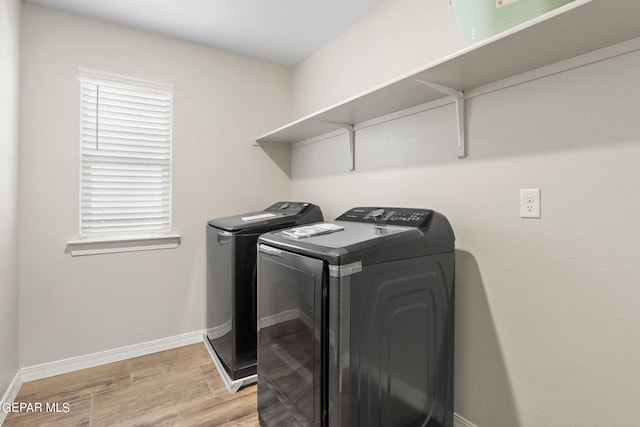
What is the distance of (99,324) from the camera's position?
2.32 metres

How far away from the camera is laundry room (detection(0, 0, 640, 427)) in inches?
44.2

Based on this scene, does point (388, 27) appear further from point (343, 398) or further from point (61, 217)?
point (61, 217)

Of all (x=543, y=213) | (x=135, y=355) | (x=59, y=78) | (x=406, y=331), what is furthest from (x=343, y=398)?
(x=59, y=78)

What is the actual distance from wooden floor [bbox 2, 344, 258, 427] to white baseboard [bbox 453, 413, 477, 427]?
1063 millimetres

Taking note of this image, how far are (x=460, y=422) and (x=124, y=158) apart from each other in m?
2.77

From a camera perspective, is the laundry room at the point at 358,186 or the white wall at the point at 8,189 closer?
the laundry room at the point at 358,186

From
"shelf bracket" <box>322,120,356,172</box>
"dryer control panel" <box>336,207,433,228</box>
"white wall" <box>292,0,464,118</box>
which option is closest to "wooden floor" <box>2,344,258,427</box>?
"dryer control panel" <box>336,207,433,228</box>

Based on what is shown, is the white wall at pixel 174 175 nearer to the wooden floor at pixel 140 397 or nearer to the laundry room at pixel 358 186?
the laundry room at pixel 358 186

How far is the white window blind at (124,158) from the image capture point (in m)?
2.27

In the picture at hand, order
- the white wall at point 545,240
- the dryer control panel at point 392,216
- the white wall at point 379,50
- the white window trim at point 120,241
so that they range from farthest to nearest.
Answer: the white window trim at point 120,241, the white wall at point 379,50, the dryer control panel at point 392,216, the white wall at point 545,240

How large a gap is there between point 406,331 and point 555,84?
3.80 ft

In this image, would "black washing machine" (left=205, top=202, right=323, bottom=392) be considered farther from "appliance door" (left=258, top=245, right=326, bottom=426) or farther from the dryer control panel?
the dryer control panel

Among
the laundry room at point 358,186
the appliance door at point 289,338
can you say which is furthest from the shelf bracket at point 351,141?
the appliance door at point 289,338

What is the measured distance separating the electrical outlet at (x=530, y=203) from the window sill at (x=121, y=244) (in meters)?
2.38
